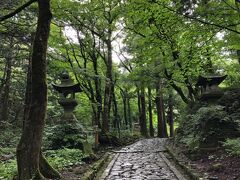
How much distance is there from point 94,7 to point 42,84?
1273 cm

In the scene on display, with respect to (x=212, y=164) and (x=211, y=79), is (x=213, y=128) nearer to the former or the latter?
(x=212, y=164)

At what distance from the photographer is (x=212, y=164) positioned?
8500 millimetres

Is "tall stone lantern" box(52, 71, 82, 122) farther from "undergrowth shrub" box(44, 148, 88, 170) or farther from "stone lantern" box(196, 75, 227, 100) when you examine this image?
"stone lantern" box(196, 75, 227, 100)

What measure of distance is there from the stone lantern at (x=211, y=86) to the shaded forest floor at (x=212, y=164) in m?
3.64

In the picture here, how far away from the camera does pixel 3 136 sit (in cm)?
1928

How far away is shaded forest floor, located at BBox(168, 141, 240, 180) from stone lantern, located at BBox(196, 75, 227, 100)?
11.9ft

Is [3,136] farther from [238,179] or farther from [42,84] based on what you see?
[238,179]

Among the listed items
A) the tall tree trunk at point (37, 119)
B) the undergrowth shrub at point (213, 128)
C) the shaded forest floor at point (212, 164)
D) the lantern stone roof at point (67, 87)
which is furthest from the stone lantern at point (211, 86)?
the tall tree trunk at point (37, 119)

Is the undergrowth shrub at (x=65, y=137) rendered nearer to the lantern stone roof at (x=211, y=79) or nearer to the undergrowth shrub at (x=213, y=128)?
the undergrowth shrub at (x=213, y=128)

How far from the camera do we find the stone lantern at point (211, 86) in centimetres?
1339

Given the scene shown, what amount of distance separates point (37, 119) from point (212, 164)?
17.6 ft

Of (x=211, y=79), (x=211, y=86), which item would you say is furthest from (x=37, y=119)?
(x=211, y=86)

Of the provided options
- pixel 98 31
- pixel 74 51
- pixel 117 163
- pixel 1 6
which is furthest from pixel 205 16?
pixel 74 51

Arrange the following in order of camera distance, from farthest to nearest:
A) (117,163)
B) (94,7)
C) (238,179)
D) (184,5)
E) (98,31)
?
1. (98,31)
2. (94,7)
3. (184,5)
4. (117,163)
5. (238,179)
